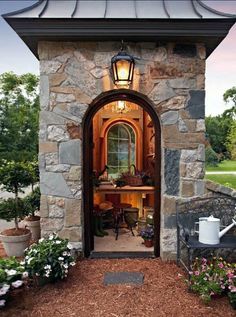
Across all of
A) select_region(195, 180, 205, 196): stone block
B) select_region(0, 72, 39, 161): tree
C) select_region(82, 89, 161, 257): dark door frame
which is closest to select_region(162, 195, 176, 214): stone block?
select_region(82, 89, 161, 257): dark door frame

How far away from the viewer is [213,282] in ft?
9.43

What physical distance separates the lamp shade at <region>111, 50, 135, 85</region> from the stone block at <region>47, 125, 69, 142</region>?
35.0 inches

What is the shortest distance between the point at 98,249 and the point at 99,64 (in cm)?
247

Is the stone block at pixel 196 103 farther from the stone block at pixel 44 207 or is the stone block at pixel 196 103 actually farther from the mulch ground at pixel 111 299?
the stone block at pixel 44 207

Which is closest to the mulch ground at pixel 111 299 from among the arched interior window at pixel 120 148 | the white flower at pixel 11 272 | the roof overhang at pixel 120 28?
the white flower at pixel 11 272

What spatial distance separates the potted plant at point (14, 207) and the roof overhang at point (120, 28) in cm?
169

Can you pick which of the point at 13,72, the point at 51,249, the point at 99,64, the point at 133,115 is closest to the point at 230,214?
the point at 51,249

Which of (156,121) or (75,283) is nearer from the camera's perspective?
(75,283)

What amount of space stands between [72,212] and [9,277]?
3.60 ft

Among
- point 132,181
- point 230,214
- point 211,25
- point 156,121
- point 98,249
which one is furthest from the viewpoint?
point 132,181

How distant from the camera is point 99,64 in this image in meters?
3.66

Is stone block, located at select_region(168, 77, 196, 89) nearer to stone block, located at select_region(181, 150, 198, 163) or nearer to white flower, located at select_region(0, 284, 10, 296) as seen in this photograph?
stone block, located at select_region(181, 150, 198, 163)

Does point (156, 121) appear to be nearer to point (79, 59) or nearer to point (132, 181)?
point (79, 59)

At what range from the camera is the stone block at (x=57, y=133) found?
3699 millimetres
